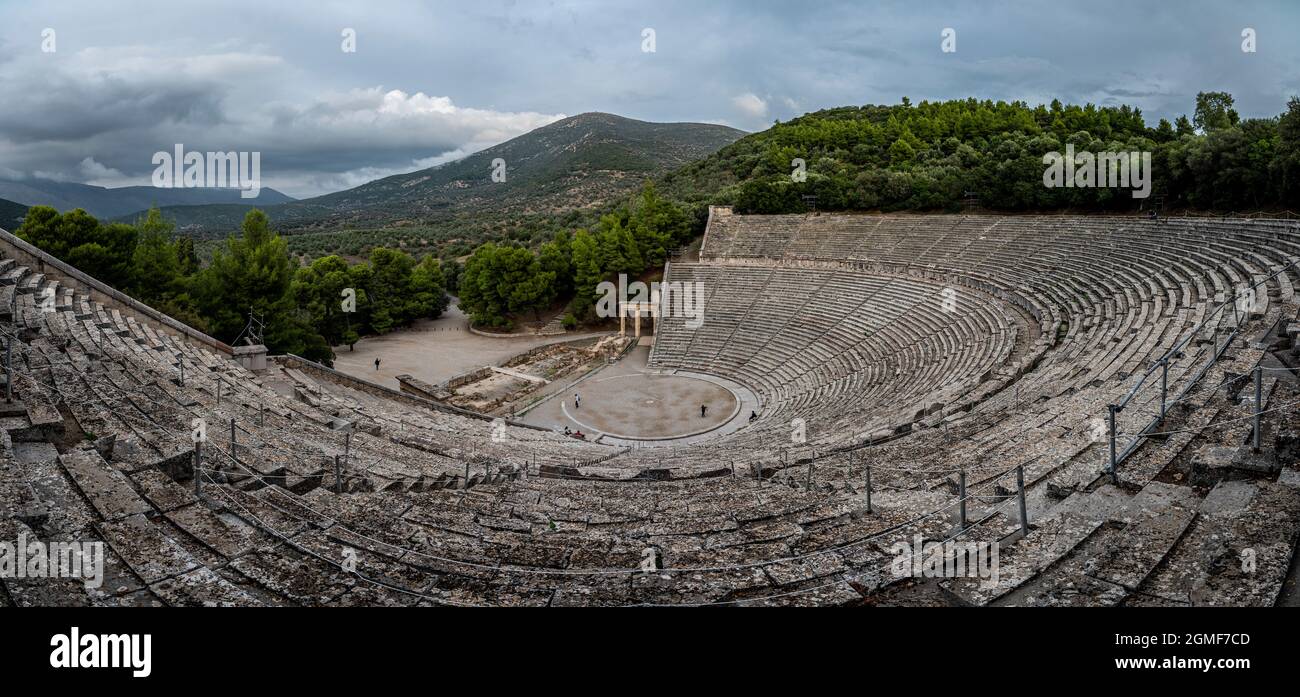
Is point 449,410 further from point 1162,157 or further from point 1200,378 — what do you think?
point 1162,157

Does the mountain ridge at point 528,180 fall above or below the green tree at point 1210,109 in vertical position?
above

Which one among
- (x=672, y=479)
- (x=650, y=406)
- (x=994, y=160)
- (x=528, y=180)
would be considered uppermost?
(x=528, y=180)

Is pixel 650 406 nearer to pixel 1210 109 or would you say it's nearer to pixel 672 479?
pixel 672 479

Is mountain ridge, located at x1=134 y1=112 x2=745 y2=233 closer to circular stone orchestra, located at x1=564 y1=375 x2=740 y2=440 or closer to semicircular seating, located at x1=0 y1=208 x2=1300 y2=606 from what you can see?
circular stone orchestra, located at x1=564 y1=375 x2=740 y2=440

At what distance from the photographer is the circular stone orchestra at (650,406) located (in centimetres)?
2347

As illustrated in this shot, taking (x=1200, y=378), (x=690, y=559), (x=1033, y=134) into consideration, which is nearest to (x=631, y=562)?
(x=690, y=559)

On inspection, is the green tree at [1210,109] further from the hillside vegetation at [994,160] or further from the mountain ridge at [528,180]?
the mountain ridge at [528,180]

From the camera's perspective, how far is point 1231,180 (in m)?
28.9

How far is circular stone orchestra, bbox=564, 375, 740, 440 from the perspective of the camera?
77.0ft

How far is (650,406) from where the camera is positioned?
85.0ft

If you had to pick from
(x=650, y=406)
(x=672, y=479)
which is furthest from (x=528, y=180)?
(x=672, y=479)

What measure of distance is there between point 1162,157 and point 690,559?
118 ft

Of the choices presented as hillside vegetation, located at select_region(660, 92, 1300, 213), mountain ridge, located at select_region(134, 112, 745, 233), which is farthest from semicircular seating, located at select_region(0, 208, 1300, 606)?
mountain ridge, located at select_region(134, 112, 745, 233)

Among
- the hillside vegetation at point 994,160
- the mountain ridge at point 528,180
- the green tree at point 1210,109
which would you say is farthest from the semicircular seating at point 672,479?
the mountain ridge at point 528,180
